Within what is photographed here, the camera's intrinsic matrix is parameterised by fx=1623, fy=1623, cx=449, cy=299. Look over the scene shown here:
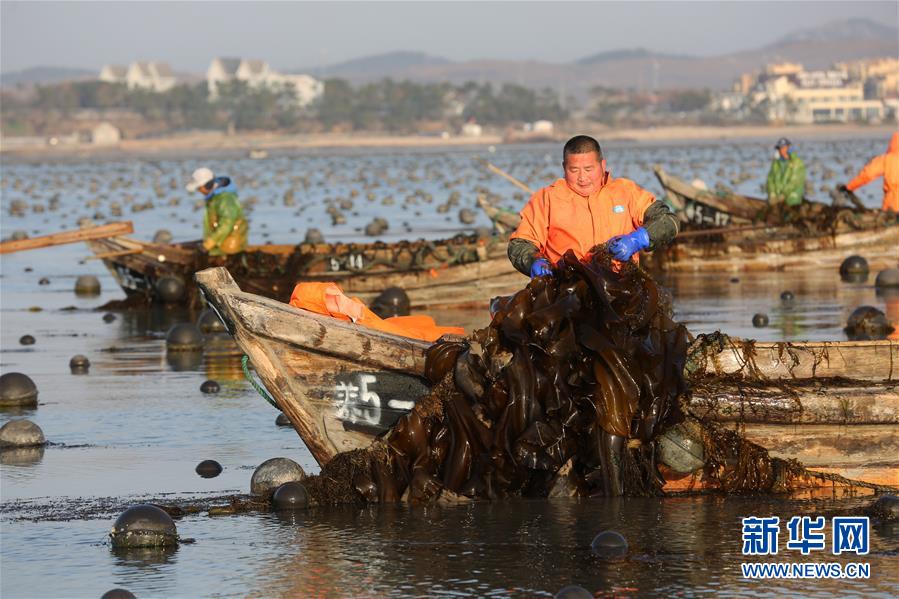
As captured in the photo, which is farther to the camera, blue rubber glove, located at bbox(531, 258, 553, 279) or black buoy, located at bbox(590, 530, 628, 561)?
blue rubber glove, located at bbox(531, 258, 553, 279)

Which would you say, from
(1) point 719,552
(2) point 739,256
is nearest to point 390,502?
(1) point 719,552

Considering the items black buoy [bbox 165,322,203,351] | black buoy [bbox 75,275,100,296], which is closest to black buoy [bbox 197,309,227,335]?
black buoy [bbox 165,322,203,351]

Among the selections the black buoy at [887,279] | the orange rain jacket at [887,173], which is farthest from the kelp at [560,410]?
the orange rain jacket at [887,173]

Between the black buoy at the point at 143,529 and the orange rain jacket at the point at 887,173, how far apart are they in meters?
16.3

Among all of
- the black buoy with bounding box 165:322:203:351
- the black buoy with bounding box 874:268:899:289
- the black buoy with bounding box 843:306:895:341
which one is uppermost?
the black buoy with bounding box 874:268:899:289

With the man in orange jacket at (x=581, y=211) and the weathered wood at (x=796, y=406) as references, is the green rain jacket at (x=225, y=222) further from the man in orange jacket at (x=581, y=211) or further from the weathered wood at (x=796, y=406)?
the weathered wood at (x=796, y=406)

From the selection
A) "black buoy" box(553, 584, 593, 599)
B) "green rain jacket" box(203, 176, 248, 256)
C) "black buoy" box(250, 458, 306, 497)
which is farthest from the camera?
"green rain jacket" box(203, 176, 248, 256)

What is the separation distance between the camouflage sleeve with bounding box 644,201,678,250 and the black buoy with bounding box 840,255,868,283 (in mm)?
15961

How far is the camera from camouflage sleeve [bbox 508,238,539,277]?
10.3 m

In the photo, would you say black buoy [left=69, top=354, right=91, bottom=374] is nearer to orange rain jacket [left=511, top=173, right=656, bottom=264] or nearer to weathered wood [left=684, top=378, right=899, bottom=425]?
orange rain jacket [left=511, top=173, right=656, bottom=264]

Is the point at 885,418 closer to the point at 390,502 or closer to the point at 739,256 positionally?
the point at 390,502

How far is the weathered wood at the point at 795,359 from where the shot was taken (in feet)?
33.9

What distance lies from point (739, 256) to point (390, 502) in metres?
17.6

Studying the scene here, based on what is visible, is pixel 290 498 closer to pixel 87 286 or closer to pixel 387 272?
pixel 387 272
